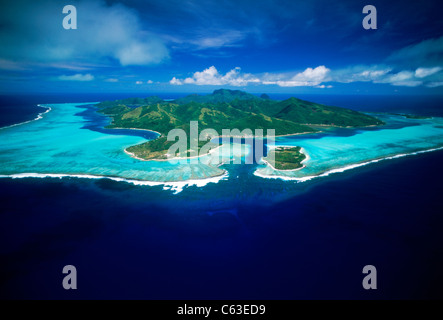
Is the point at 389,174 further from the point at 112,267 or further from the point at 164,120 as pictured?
the point at 164,120

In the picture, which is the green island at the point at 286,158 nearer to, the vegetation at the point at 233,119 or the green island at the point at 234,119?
the green island at the point at 234,119

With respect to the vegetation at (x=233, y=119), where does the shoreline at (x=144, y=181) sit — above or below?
below

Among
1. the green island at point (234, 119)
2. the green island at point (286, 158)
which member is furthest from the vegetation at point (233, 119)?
the green island at point (286, 158)

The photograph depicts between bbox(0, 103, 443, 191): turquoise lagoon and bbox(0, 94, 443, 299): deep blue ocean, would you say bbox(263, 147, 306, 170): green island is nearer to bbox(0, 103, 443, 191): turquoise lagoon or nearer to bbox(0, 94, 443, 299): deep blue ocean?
bbox(0, 103, 443, 191): turquoise lagoon

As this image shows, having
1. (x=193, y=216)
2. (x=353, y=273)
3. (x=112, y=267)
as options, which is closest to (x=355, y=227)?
(x=353, y=273)

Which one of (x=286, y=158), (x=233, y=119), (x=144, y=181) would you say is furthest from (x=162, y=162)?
(x=233, y=119)
